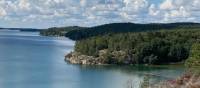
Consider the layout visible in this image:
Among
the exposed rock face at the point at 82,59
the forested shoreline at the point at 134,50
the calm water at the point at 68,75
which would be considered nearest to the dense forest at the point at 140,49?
the forested shoreline at the point at 134,50

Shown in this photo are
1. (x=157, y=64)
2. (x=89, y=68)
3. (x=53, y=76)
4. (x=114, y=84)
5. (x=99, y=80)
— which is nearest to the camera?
(x=114, y=84)

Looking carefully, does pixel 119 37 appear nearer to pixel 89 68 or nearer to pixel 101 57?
pixel 101 57

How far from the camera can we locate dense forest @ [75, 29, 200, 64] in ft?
368

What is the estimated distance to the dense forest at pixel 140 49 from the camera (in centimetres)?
11212

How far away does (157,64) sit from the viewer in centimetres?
11131

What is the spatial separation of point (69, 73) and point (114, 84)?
18181 millimetres

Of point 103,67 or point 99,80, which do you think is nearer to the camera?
point 99,80

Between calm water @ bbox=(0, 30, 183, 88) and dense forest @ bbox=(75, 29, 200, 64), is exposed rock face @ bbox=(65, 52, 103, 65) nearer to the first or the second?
dense forest @ bbox=(75, 29, 200, 64)

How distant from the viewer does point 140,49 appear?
115 meters

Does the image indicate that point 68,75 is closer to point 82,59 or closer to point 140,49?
point 82,59

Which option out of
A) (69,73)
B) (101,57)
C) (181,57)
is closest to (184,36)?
(181,57)

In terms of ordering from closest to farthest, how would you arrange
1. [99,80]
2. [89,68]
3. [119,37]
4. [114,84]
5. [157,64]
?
[114,84] → [99,80] → [89,68] → [157,64] → [119,37]

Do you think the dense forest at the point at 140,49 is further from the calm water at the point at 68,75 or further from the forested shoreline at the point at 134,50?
the calm water at the point at 68,75

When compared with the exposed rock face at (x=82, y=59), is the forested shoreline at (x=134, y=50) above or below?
above
